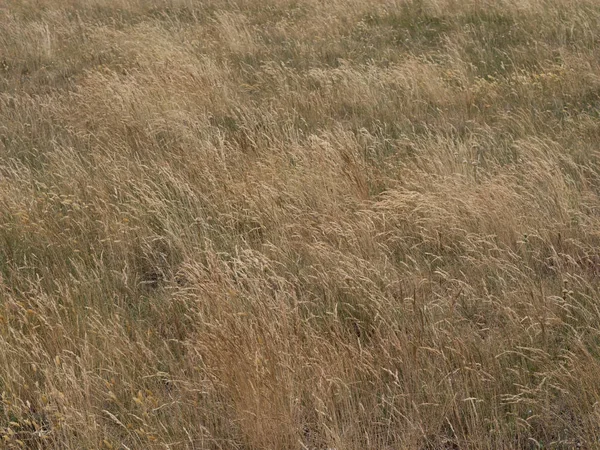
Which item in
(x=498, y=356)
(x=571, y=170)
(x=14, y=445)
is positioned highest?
(x=14, y=445)

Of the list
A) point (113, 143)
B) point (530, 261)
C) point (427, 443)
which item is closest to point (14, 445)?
point (427, 443)

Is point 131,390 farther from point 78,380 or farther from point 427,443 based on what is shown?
point 427,443

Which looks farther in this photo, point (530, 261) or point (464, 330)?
point (530, 261)

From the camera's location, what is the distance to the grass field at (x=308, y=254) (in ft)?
9.04

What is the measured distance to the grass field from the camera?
275cm

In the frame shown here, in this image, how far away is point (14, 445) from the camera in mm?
2668

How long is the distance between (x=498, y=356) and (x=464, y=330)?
1.24 ft

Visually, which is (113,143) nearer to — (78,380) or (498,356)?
(78,380)

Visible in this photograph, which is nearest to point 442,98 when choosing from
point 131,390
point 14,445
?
point 131,390

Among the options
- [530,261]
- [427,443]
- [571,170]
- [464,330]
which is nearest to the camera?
[427,443]

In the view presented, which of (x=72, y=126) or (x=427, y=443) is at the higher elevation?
(x=72, y=126)

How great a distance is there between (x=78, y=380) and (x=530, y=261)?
2.50 meters

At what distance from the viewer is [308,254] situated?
394 centimetres

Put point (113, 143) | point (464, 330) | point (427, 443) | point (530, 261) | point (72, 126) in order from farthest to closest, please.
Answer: point (72, 126) → point (113, 143) → point (530, 261) → point (464, 330) → point (427, 443)
